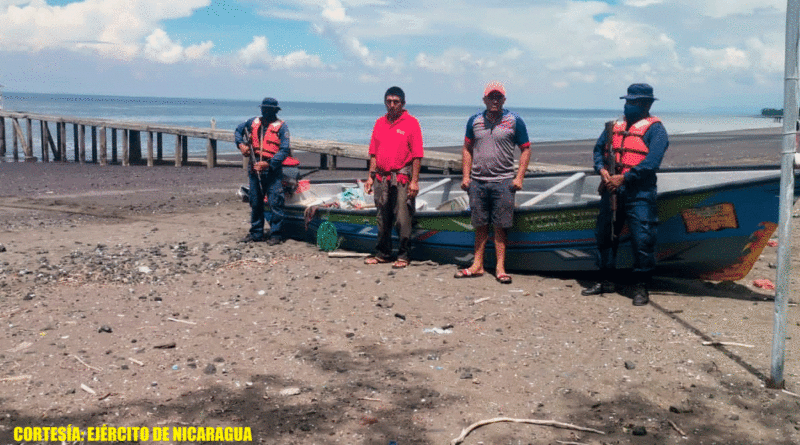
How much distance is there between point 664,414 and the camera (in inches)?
176

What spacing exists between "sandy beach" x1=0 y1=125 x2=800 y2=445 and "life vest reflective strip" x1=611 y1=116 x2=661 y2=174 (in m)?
1.32

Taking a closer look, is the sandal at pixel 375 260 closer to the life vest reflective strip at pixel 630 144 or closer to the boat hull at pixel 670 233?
the boat hull at pixel 670 233

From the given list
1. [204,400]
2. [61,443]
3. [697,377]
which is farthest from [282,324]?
[697,377]

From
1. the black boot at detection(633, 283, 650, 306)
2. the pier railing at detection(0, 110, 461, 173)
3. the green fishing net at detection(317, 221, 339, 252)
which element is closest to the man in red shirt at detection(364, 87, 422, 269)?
the green fishing net at detection(317, 221, 339, 252)

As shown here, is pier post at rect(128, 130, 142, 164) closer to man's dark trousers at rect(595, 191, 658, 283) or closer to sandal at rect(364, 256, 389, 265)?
sandal at rect(364, 256, 389, 265)

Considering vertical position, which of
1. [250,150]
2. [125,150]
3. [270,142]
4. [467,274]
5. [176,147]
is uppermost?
[270,142]

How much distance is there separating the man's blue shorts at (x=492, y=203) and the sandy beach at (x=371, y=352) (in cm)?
66

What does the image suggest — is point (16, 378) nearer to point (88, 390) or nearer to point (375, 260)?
point (88, 390)

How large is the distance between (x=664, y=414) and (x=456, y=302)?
8.91 feet

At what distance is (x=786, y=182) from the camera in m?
4.37

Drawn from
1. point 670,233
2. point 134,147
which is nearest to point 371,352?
point 670,233


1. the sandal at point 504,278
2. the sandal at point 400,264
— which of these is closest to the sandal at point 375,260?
the sandal at point 400,264

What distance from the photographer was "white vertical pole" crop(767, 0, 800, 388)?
13.7ft

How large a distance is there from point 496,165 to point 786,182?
3.35 meters
